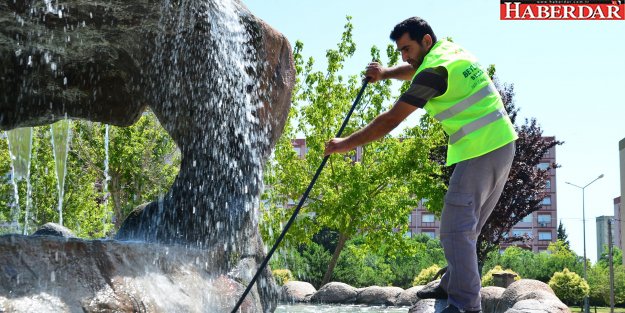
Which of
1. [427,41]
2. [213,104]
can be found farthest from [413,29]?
[213,104]

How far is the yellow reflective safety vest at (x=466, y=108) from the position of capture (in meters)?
3.96

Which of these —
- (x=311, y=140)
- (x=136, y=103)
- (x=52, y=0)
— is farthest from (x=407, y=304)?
(x=52, y=0)

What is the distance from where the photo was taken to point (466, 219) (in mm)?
3898

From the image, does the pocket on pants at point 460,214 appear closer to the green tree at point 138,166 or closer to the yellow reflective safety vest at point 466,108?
the yellow reflective safety vest at point 466,108

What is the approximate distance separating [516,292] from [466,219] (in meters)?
8.54

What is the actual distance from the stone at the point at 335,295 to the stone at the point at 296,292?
372 mm

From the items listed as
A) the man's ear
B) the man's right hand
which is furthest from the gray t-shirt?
the man's right hand

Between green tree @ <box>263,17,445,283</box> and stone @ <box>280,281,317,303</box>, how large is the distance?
1926mm

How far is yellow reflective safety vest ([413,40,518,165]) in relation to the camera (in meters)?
3.96

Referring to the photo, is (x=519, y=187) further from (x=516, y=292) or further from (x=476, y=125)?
(x=476, y=125)

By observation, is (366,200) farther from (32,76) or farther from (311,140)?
(32,76)

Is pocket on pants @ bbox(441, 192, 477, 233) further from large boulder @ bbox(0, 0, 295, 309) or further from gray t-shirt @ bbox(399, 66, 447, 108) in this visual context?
large boulder @ bbox(0, 0, 295, 309)

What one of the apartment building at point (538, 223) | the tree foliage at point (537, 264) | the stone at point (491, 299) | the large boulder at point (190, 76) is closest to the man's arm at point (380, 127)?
the large boulder at point (190, 76)

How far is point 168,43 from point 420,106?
9.87ft
